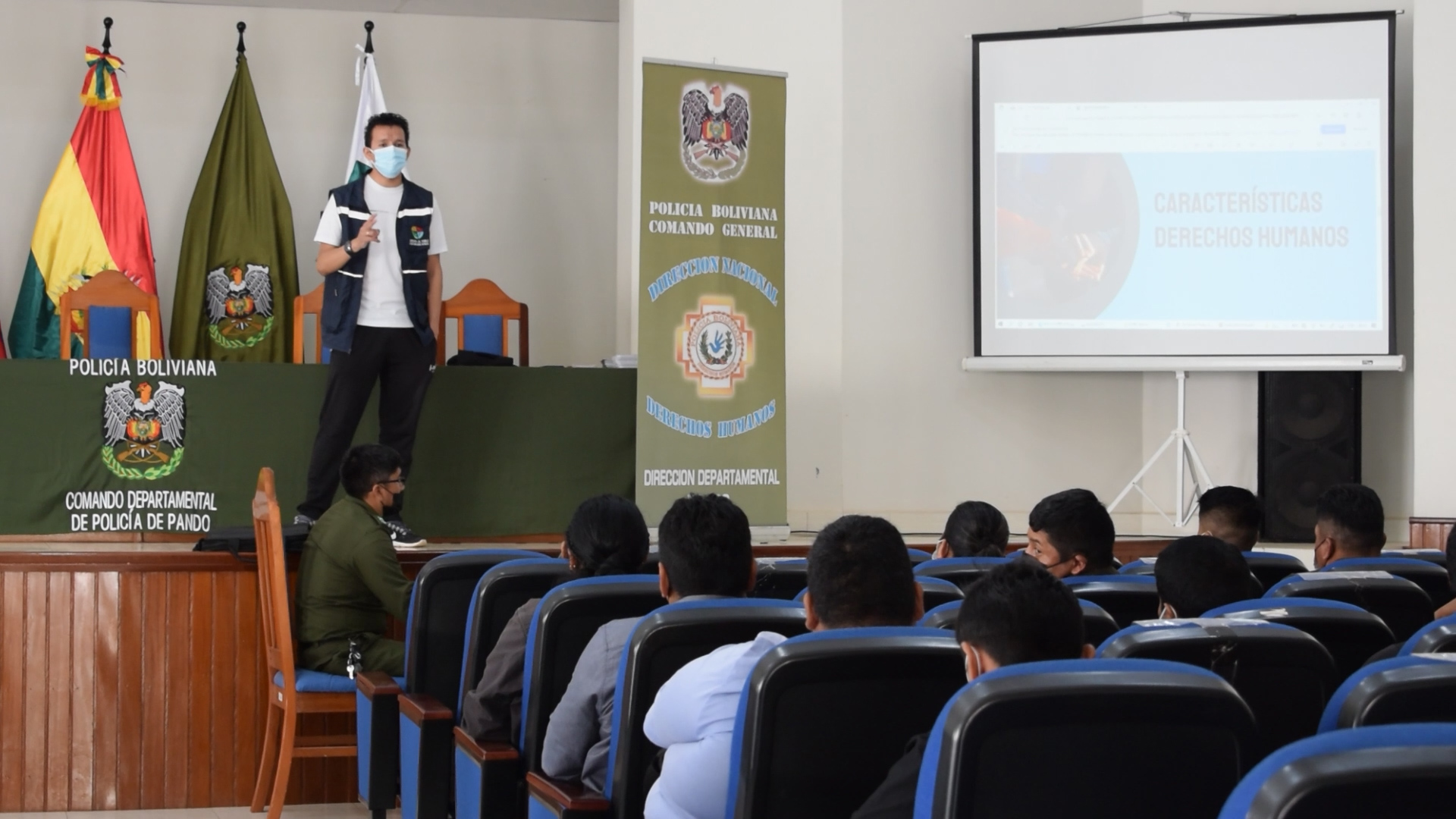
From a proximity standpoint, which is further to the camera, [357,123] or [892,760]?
[357,123]

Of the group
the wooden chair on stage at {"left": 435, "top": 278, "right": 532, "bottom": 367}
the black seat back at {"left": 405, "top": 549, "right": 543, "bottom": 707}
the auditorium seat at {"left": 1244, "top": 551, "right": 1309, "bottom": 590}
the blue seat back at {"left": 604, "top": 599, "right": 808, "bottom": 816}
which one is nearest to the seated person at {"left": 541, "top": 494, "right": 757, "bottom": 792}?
the blue seat back at {"left": 604, "top": 599, "right": 808, "bottom": 816}

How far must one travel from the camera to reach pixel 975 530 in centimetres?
372

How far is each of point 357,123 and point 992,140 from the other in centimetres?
323

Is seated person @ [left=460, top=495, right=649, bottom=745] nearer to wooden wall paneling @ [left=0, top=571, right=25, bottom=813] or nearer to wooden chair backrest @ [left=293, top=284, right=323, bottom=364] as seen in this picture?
wooden wall paneling @ [left=0, top=571, right=25, bottom=813]

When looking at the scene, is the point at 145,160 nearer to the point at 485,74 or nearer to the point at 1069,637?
the point at 485,74

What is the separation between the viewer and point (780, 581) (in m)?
3.05

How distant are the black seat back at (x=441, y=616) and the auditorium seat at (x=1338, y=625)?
1619mm

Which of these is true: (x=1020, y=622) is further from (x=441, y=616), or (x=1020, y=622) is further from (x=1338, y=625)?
(x=441, y=616)

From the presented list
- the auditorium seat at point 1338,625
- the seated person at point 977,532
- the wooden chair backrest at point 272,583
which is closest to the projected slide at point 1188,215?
the seated person at point 977,532

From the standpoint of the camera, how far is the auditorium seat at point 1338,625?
2.10 metres

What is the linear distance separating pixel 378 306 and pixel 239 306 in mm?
2393

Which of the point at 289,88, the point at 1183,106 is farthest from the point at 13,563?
the point at 1183,106

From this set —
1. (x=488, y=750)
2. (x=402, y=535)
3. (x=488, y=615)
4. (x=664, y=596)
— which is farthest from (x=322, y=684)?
(x=664, y=596)

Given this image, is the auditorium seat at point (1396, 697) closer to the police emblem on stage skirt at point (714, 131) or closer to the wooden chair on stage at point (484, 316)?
the police emblem on stage skirt at point (714, 131)
